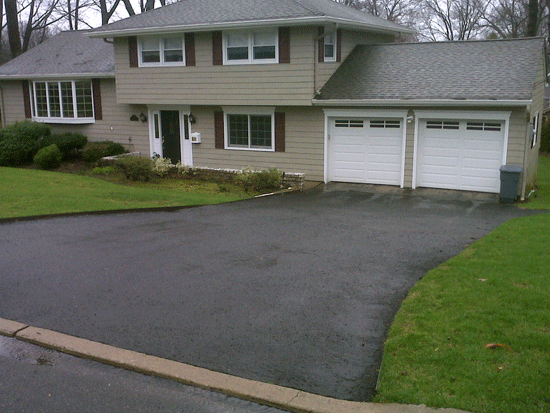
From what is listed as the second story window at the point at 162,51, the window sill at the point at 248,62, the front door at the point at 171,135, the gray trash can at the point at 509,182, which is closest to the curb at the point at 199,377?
the gray trash can at the point at 509,182

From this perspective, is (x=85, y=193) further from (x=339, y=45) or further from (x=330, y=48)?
(x=339, y=45)

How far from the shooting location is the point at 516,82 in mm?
16219

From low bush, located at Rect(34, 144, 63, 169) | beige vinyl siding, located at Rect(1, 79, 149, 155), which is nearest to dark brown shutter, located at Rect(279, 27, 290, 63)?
beige vinyl siding, located at Rect(1, 79, 149, 155)

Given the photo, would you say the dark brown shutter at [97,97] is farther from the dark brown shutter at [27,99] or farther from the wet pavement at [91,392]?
the wet pavement at [91,392]

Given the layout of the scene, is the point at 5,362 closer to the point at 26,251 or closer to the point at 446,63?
the point at 26,251

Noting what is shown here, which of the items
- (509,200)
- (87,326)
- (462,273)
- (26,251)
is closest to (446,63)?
(509,200)

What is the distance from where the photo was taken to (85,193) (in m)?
16.4

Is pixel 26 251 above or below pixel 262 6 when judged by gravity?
below

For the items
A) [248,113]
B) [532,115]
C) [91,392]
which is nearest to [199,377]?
[91,392]

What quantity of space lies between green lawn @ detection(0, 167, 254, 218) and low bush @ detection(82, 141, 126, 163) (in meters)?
1.94

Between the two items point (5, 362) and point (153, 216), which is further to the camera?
point (153, 216)

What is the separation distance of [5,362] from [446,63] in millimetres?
16530

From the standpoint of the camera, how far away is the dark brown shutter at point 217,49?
769 inches

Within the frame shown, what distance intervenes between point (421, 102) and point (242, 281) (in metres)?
10.4
